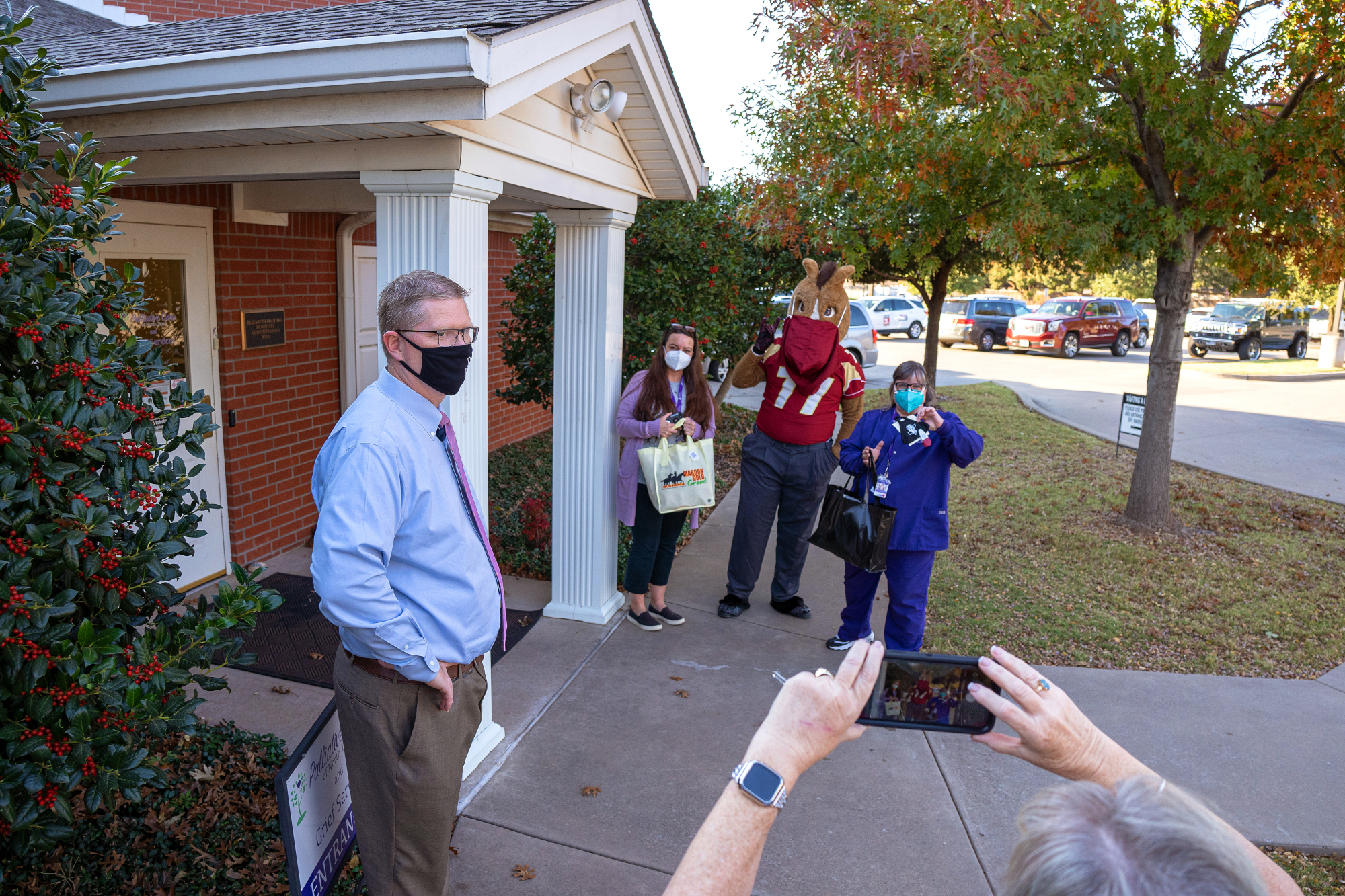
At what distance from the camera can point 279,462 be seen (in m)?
6.31

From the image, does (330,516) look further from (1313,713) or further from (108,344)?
(1313,713)

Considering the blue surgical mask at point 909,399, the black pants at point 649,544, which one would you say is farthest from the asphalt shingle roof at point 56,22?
the blue surgical mask at point 909,399

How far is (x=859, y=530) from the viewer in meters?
4.68

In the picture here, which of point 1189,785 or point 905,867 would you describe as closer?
point 905,867

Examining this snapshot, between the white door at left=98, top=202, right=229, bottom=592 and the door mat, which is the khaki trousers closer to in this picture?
the door mat

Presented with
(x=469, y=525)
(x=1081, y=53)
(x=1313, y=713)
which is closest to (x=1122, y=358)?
(x=1081, y=53)

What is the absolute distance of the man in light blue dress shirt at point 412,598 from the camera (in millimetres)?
2285

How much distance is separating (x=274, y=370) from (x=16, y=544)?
4201mm

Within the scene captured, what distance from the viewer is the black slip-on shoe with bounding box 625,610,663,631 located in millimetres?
5555

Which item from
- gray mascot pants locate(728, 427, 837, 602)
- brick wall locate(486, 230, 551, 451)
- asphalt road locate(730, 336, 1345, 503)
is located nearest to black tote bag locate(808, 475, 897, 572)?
gray mascot pants locate(728, 427, 837, 602)

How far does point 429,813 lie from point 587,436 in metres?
3.06

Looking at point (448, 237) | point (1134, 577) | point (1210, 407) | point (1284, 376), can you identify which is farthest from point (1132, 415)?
point (1284, 376)

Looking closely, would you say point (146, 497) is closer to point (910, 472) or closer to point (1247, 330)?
point (910, 472)

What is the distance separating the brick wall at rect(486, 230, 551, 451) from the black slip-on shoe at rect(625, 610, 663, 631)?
4645mm
